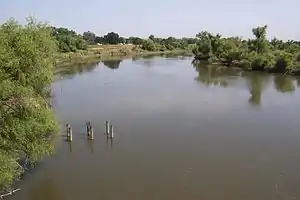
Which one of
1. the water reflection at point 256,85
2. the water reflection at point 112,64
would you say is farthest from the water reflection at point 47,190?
the water reflection at point 112,64

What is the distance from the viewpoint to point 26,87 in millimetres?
16031

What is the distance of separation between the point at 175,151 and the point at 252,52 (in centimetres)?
6027

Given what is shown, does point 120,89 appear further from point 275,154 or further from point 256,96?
point 275,154

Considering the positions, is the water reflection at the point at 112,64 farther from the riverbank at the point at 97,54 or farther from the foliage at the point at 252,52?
the foliage at the point at 252,52

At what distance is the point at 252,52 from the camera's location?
78.4m

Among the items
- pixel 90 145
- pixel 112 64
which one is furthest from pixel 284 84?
pixel 112 64

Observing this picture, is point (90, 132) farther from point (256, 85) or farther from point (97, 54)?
point (97, 54)

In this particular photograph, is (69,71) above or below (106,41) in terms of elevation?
below

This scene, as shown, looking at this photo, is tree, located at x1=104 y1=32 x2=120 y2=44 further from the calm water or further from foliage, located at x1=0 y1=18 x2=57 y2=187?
foliage, located at x1=0 y1=18 x2=57 y2=187

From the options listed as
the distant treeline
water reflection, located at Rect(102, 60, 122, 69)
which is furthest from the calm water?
the distant treeline

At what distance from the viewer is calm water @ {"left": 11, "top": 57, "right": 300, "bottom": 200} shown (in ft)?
58.1

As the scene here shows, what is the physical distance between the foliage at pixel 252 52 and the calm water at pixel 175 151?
85.1ft

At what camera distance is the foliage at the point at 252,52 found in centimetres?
6669

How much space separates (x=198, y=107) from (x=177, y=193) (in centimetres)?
1887
